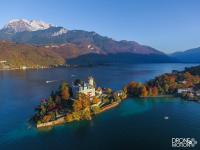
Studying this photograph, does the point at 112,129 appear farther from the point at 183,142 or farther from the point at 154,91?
the point at 154,91

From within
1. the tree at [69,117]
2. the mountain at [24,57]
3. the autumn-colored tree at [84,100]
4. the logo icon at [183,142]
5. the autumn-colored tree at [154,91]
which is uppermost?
the mountain at [24,57]

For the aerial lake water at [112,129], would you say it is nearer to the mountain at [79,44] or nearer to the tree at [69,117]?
the tree at [69,117]

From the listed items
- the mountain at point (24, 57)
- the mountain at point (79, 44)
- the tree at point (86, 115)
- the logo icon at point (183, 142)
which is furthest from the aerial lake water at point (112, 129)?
the mountain at point (79, 44)

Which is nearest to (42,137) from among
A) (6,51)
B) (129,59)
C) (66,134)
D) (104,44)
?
(66,134)

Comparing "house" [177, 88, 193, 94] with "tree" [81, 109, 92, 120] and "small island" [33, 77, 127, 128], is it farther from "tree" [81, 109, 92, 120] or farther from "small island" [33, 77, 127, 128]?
"tree" [81, 109, 92, 120]

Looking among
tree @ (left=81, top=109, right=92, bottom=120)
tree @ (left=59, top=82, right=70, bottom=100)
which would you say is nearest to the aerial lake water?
tree @ (left=81, top=109, right=92, bottom=120)

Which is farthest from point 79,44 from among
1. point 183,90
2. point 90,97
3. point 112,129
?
point 112,129
